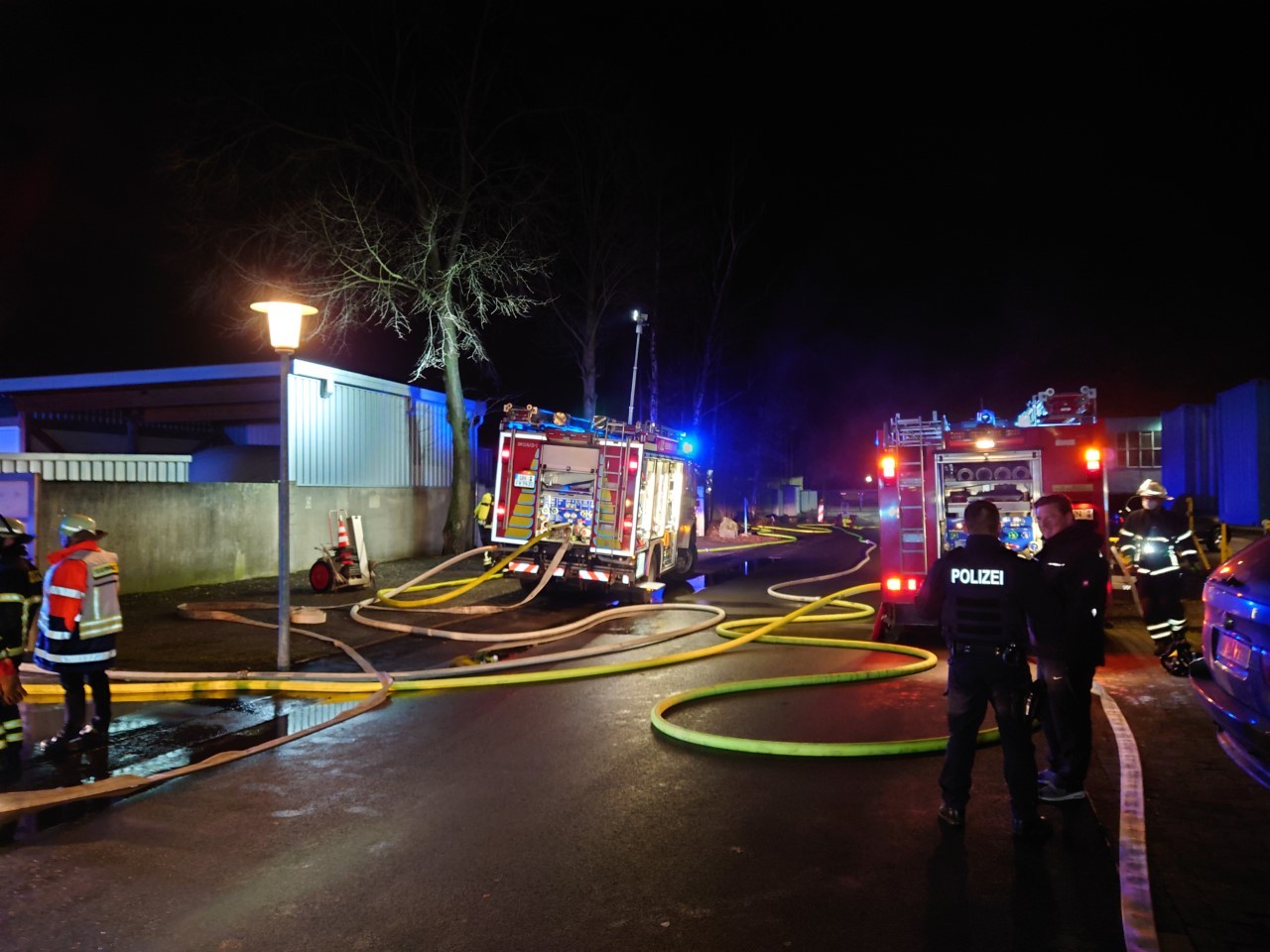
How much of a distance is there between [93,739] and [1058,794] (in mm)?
6493

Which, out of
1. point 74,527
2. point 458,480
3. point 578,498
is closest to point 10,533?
point 74,527

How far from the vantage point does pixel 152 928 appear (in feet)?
11.8

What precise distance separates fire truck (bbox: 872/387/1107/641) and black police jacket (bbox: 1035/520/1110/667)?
409cm

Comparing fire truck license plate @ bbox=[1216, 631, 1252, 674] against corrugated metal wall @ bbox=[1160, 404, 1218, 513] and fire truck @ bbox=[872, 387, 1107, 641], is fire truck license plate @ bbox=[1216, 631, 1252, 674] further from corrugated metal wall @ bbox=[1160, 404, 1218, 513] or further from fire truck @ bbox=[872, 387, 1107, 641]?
corrugated metal wall @ bbox=[1160, 404, 1218, 513]

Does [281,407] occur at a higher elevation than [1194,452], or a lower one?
lower

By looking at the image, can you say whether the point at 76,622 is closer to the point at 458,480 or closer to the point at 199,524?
the point at 199,524

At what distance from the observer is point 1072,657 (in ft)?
16.6

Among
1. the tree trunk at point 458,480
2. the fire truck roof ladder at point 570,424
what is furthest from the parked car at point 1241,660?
the tree trunk at point 458,480

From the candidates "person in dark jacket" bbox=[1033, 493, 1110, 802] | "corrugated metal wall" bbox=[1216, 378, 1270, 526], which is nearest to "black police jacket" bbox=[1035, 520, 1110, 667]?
"person in dark jacket" bbox=[1033, 493, 1110, 802]

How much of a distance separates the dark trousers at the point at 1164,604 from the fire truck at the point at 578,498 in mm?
6867

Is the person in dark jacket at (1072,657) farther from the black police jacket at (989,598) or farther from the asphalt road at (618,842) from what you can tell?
the black police jacket at (989,598)

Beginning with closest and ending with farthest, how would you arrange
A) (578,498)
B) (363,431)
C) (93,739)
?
1. (93,739)
2. (578,498)
3. (363,431)

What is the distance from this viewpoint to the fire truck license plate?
404 centimetres

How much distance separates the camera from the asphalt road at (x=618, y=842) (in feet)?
11.8
